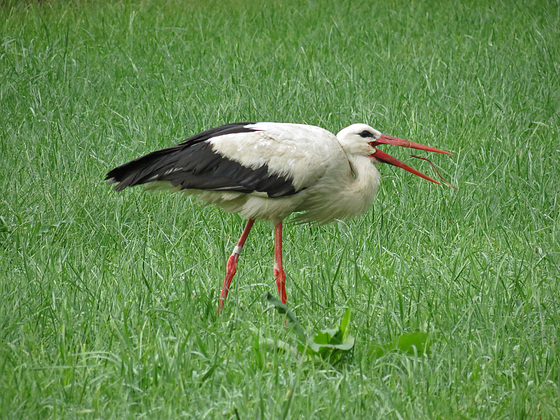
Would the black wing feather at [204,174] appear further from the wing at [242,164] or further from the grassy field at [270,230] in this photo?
the grassy field at [270,230]

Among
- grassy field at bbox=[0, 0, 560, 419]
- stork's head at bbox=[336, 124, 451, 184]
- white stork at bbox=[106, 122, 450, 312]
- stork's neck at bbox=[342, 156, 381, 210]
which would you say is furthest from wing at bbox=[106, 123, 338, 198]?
grassy field at bbox=[0, 0, 560, 419]

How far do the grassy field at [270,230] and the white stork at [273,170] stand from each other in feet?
0.80

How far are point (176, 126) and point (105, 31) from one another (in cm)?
321

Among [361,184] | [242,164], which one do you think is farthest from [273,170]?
[361,184]

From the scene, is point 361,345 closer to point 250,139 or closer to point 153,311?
point 153,311

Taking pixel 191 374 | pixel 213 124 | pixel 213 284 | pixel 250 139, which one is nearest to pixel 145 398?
pixel 191 374

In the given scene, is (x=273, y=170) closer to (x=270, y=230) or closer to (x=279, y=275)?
(x=279, y=275)

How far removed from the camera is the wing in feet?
13.2

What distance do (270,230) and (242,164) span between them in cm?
114

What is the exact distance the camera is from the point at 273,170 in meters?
4.02

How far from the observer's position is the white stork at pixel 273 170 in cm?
404

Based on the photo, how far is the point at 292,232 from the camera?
16.6 feet

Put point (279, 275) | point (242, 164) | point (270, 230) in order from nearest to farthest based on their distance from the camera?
point (279, 275), point (242, 164), point (270, 230)

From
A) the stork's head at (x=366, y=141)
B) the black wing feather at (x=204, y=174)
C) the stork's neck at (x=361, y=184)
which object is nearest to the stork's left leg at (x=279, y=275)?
the black wing feather at (x=204, y=174)
